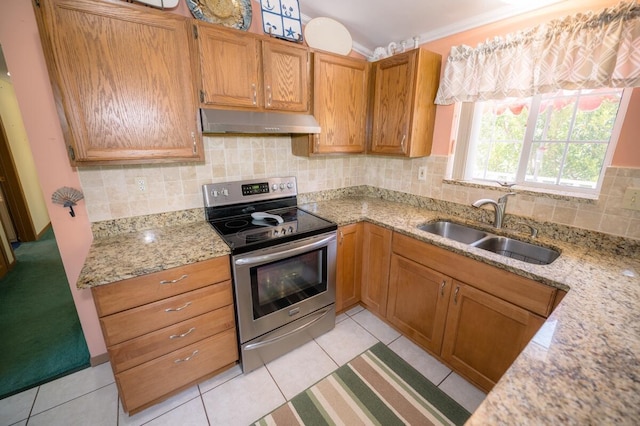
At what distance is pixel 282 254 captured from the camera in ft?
5.34

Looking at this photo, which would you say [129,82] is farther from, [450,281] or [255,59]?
[450,281]

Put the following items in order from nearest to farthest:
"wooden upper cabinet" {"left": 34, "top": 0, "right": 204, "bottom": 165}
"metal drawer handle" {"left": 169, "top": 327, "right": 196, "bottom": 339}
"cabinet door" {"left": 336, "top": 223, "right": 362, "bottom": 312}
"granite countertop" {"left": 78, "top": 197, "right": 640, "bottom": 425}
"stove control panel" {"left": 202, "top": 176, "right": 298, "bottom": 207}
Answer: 1. "granite countertop" {"left": 78, "top": 197, "right": 640, "bottom": 425}
2. "wooden upper cabinet" {"left": 34, "top": 0, "right": 204, "bottom": 165}
3. "metal drawer handle" {"left": 169, "top": 327, "right": 196, "bottom": 339}
4. "stove control panel" {"left": 202, "top": 176, "right": 298, "bottom": 207}
5. "cabinet door" {"left": 336, "top": 223, "right": 362, "bottom": 312}

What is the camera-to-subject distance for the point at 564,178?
1.70 meters

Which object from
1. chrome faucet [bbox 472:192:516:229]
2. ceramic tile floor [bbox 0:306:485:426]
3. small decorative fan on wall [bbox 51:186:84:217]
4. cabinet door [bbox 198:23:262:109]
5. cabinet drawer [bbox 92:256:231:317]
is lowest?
ceramic tile floor [bbox 0:306:485:426]

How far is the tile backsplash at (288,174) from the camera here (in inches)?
57.3

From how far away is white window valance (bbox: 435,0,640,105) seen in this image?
4.22 ft

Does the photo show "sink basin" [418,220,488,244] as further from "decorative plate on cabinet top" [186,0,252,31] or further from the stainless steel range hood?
"decorative plate on cabinet top" [186,0,252,31]

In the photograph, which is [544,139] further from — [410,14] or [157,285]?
[157,285]

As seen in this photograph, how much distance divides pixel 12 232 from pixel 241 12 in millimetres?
4422

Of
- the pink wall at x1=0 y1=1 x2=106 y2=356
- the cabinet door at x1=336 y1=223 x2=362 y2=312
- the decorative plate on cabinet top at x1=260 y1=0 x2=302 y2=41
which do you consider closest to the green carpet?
the pink wall at x1=0 y1=1 x2=106 y2=356

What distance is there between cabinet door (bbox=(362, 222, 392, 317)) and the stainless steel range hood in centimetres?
90

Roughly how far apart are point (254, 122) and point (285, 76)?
17.2 inches

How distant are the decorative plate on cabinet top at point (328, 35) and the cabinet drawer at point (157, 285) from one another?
67.2 inches

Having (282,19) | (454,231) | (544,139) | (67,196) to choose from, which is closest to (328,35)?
(282,19)
